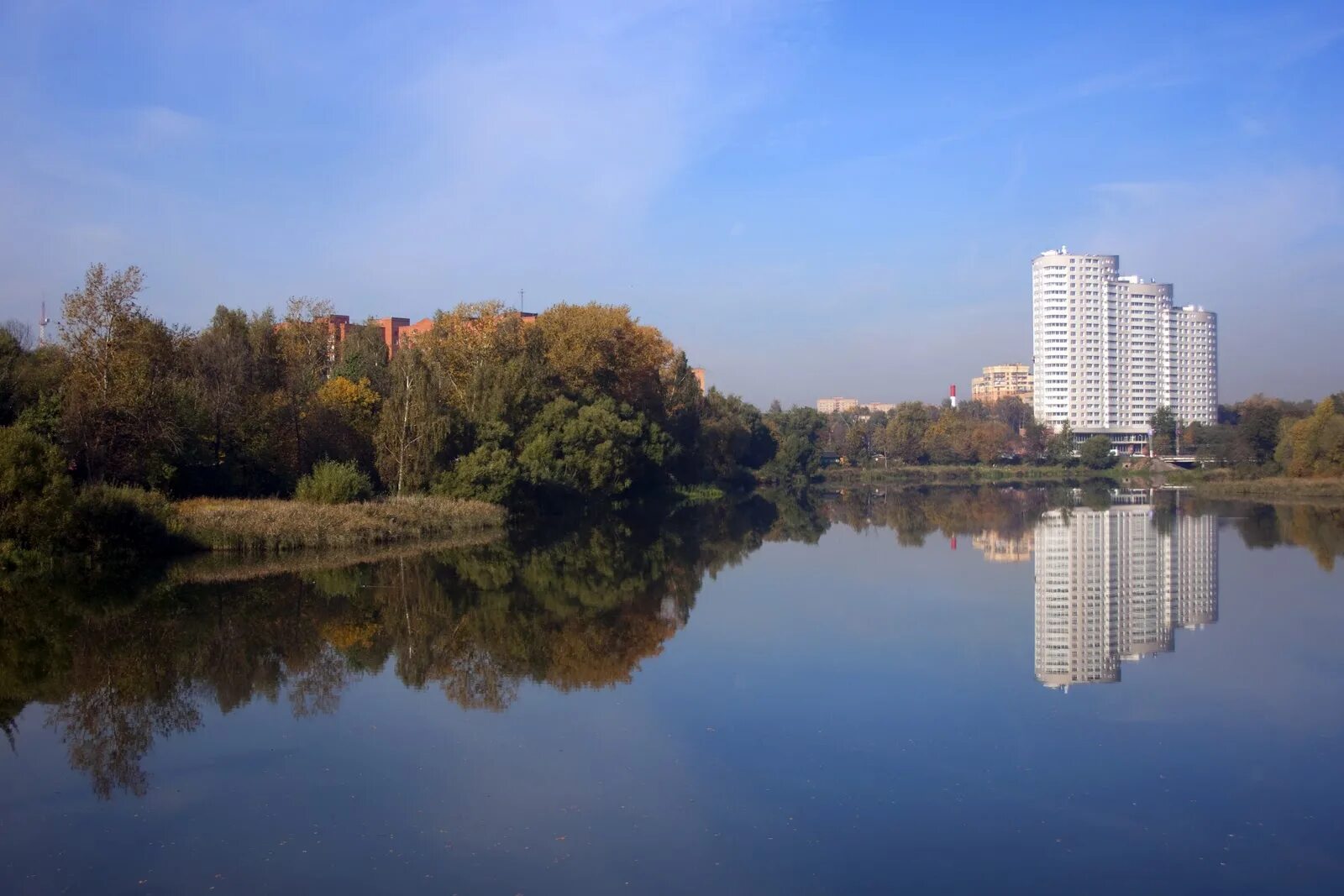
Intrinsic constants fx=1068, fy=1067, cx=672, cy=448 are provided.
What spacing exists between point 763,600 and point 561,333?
29688 mm

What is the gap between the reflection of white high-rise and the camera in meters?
13.9

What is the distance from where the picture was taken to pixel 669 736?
995 cm

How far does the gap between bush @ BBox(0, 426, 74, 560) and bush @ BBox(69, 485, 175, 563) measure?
453 mm

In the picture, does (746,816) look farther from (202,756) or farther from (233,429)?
(233,429)

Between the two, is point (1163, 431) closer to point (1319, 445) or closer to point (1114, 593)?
point (1319, 445)

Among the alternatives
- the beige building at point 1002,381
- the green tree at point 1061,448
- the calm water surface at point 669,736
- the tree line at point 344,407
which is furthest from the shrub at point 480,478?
the beige building at point 1002,381

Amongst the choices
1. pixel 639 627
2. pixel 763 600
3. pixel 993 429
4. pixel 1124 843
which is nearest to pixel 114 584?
pixel 639 627

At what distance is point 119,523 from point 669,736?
58.3ft

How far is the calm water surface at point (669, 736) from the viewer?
7.00 m

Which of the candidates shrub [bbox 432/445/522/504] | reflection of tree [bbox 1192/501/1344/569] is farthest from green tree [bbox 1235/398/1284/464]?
shrub [bbox 432/445/522/504]

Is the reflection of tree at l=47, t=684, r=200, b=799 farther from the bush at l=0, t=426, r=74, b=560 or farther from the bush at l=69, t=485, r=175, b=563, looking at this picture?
the bush at l=69, t=485, r=175, b=563

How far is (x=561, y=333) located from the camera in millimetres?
46875

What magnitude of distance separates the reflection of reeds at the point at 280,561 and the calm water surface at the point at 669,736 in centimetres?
44

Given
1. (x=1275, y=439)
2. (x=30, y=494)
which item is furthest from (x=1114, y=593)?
(x=1275, y=439)
